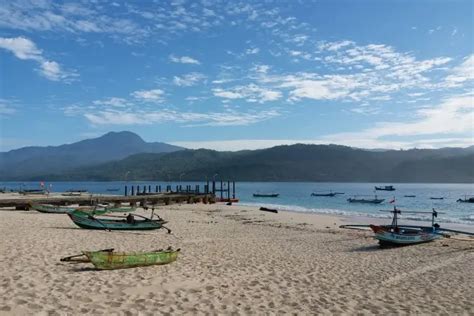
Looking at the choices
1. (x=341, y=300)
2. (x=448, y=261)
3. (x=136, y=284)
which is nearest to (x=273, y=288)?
(x=341, y=300)

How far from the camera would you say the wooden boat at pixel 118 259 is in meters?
11.9

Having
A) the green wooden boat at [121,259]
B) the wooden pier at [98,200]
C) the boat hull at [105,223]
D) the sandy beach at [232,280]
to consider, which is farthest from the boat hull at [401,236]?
the wooden pier at [98,200]

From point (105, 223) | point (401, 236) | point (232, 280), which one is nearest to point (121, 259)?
point (232, 280)

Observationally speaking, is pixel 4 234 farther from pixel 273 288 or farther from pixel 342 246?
pixel 342 246

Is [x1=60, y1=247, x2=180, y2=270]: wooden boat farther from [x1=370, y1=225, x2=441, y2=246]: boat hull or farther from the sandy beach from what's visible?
[x1=370, y1=225, x2=441, y2=246]: boat hull

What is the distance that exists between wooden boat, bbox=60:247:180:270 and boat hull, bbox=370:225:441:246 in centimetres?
1205

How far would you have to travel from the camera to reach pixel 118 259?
476 inches

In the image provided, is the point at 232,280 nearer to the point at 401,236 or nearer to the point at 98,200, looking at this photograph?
the point at 401,236

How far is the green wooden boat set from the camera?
39.0 ft

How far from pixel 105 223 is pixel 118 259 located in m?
11.2

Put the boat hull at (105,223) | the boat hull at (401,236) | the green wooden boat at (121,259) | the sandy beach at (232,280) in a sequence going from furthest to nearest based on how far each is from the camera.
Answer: the boat hull at (105,223) → the boat hull at (401,236) → the green wooden boat at (121,259) → the sandy beach at (232,280)

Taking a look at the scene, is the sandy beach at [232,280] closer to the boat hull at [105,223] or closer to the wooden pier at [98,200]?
the boat hull at [105,223]

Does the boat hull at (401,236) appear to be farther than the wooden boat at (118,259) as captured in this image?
Yes

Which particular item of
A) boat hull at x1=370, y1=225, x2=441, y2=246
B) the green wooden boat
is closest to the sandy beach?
the green wooden boat
